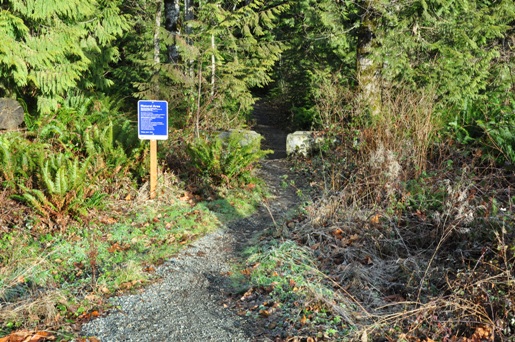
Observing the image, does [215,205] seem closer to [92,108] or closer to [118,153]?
[118,153]

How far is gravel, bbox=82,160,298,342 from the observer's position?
4.27 meters

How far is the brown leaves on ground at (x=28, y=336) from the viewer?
3.92 meters

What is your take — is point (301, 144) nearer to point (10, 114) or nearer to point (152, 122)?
point (152, 122)

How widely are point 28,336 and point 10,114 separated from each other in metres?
5.85

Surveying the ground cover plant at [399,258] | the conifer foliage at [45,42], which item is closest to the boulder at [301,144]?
the ground cover plant at [399,258]

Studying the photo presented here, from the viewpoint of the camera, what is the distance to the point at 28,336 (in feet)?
13.1

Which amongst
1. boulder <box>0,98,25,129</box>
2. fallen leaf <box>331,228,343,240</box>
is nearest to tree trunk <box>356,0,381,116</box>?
fallen leaf <box>331,228,343,240</box>

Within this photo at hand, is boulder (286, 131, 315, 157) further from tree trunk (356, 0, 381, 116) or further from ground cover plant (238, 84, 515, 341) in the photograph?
ground cover plant (238, 84, 515, 341)

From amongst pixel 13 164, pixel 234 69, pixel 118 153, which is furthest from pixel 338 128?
pixel 13 164

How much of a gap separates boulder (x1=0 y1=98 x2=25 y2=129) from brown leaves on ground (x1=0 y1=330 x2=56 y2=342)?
5726 millimetres

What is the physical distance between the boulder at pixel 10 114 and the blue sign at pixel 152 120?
2.83 meters

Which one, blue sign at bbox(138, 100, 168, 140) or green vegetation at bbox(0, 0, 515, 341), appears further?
blue sign at bbox(138, 100, 168, 140)

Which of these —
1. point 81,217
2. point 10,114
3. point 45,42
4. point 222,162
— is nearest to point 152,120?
point 222,162

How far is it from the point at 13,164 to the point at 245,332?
4.73 meters
